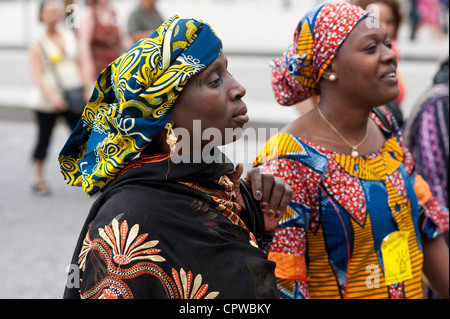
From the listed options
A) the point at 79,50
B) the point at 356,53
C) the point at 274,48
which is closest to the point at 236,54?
the point at 274,48

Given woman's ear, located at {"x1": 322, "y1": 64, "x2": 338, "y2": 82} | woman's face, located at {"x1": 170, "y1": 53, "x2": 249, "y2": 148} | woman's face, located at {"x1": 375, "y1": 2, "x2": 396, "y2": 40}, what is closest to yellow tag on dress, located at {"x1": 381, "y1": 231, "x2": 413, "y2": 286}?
woman's ear, located at {"x1": 322, "y1": 64, "x2": 338, "y2": 82}

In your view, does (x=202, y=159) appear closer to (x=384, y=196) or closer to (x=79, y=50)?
(x=384, y=196)

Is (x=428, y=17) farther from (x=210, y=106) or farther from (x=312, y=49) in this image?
(x=210, y=106)

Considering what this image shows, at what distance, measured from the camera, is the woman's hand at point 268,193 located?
2346 millimetres

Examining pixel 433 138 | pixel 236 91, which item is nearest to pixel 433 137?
pixel 433 138

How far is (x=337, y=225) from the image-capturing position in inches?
110

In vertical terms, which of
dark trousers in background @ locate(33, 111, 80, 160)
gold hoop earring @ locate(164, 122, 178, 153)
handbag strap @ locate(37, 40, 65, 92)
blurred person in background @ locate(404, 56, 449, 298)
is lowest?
dark trousers in background @ locate(33, 111, 80, 160)

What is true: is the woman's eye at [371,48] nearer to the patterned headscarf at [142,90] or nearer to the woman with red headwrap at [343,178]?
the woman with red headwrap at [343,178]

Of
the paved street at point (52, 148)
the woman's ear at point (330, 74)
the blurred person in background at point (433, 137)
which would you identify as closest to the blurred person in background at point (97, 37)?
the paved street at point (52, 148)

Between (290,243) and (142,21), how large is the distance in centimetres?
647

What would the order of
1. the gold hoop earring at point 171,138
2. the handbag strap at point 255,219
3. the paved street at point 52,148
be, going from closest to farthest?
the gold hoop earring at point 171,138
the handbag strap at point 255,219
the paved street at point 52,148

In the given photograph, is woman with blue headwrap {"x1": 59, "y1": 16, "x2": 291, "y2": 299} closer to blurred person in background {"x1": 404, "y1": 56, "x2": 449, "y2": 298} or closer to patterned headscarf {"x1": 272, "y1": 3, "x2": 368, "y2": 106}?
patterned headscarf {"x1": 272, "y1": 3, "x2": 368, "y2": 106}

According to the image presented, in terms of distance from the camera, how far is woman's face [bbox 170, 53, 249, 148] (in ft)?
6.90

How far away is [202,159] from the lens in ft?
7.09
